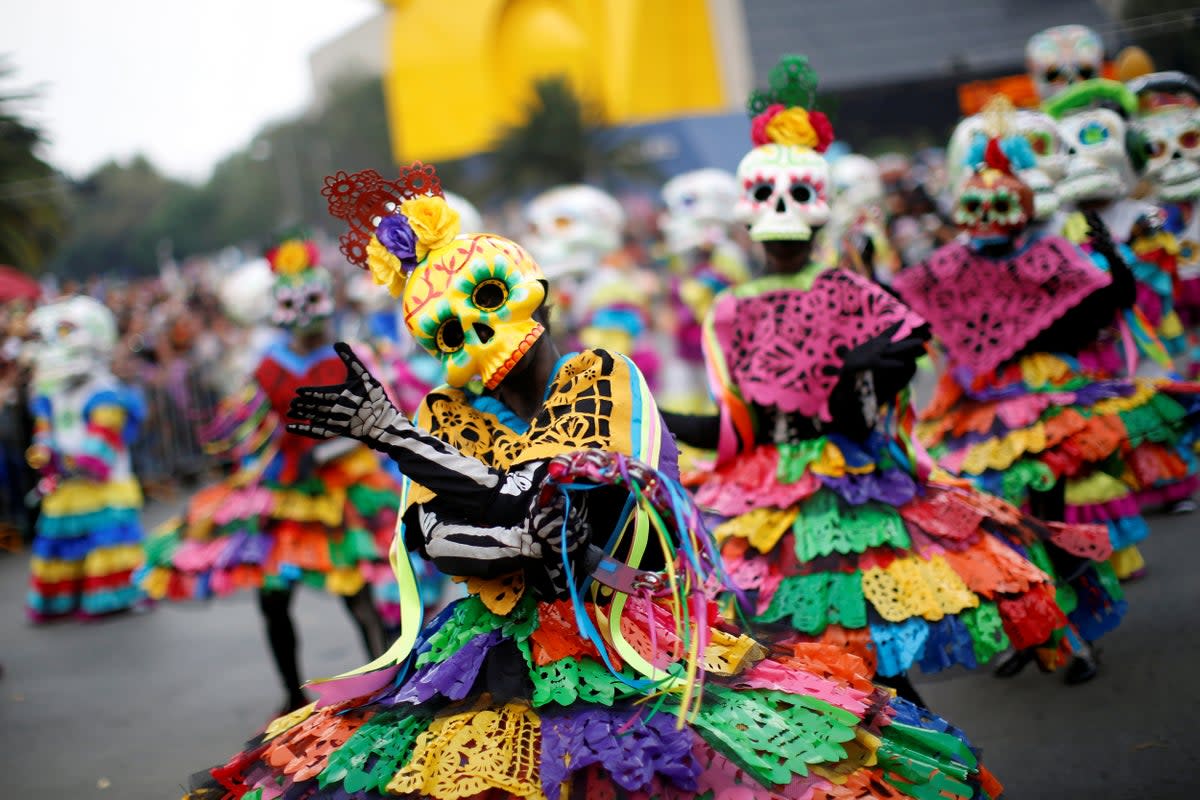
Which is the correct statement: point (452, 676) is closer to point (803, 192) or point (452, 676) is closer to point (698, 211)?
point (803, 192)

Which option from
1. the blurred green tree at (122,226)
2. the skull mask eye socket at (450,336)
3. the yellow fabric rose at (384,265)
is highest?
the blurred green tree at (122,226)

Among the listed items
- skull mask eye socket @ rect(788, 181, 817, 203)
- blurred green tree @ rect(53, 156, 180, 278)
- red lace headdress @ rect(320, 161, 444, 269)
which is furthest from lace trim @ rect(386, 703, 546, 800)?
blurred green tree @ rect(53, 156, 180, 278)

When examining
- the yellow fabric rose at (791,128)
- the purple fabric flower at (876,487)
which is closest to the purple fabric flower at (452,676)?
the purple fabric flower at (876,487)

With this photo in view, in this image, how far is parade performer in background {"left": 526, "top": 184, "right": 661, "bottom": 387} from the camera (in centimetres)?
1161

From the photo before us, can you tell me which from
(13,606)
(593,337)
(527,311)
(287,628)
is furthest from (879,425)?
(13,606)

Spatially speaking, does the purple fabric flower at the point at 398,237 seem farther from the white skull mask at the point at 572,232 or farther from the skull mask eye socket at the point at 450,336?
the white skull mask at the point at 572,232

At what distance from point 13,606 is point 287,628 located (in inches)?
245

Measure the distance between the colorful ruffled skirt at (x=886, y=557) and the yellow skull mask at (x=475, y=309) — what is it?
1186 mm

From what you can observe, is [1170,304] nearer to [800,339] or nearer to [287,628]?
[800,339]

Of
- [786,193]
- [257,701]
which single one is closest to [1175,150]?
[786,193]

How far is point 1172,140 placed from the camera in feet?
29.2

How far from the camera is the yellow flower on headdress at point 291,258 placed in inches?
278

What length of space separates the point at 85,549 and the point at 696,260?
6.46 meters

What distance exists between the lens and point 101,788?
20.5ft
